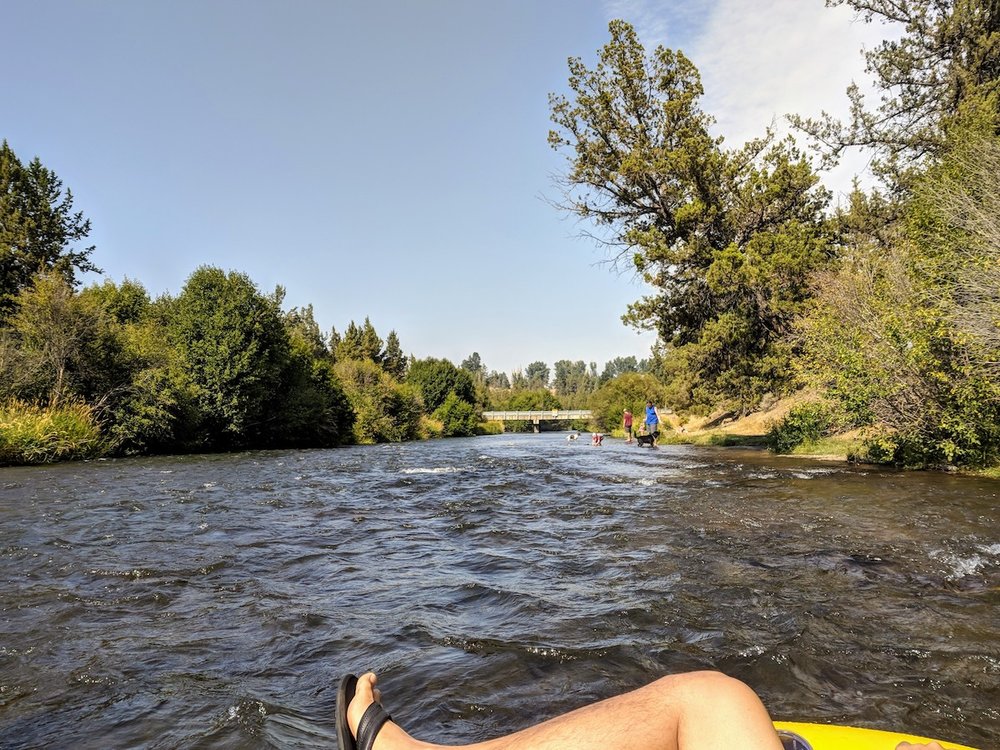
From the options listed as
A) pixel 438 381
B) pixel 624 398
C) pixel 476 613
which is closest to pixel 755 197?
pixel 476 613

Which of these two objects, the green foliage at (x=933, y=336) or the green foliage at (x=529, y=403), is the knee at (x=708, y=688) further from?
the green foliage at (x=529, y=403)

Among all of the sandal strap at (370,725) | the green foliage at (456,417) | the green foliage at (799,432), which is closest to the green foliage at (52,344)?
the sandal strap at (370,725)

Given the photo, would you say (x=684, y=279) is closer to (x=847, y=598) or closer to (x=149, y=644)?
(x=847, y=598)

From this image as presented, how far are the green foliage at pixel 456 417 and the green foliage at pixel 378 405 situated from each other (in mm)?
8851

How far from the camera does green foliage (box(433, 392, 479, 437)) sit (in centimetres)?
6406

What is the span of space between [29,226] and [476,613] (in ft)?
132

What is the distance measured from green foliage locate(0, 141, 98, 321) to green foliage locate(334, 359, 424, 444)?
17.9 m

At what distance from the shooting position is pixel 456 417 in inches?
2569

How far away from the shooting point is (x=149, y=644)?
4.16 meters

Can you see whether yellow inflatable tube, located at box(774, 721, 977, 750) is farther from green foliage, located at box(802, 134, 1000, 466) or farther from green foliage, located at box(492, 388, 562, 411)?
green foliage, located at box(492, 388, 562, 411)

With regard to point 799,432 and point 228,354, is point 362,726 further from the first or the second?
point 228,354

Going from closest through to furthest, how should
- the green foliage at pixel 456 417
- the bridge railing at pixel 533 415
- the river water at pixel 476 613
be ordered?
the river water at pixel 476 613 → the green foliage at pixel 456 417 → the bridge railing at pixel 533 415

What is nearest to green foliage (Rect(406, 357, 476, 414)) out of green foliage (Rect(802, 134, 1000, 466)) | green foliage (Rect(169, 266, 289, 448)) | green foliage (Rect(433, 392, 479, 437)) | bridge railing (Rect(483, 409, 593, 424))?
green foliage (Rect(433, 392, 479, 437))

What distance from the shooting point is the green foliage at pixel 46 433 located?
1777 cm
